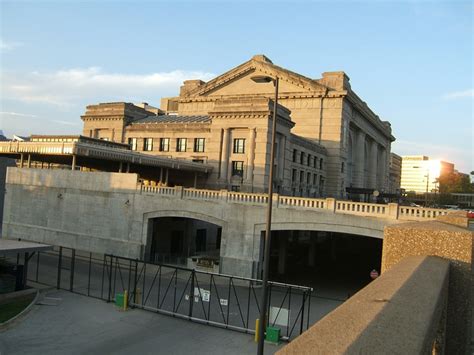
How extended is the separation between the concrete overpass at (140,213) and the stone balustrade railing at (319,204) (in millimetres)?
62

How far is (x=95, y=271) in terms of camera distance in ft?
121

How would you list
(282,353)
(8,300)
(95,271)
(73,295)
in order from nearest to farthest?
(282,353)
(8,300)
(73,295)
(95,271)

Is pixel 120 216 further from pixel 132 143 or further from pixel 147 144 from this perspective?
pixel 132 143

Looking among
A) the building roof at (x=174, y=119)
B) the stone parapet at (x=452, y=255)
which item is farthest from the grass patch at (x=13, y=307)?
the building roof at (x=174, y=119)

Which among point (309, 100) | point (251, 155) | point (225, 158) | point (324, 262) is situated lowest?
point (324, 262)

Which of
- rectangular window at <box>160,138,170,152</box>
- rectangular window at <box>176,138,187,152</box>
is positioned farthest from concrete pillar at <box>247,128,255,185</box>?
rectangular window at <box>160,138,170,152</box>

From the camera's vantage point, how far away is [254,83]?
2581 inches

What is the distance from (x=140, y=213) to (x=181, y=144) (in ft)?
63.7

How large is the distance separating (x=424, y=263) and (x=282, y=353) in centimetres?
391

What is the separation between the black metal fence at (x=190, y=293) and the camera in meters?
23.2

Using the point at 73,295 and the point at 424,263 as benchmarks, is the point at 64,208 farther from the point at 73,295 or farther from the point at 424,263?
the point at 424,263

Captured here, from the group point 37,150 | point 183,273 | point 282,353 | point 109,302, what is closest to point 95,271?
point 183,273

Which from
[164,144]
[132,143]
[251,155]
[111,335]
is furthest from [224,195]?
[132,143]

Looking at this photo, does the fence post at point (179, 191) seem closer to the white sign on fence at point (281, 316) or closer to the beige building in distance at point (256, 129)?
the beige building in distance at point (256, 129)
